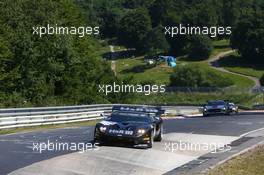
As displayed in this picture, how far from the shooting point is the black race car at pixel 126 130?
1783cm

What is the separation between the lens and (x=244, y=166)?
47.5 feet

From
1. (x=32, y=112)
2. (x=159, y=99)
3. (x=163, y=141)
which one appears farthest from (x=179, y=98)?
(x=163, y=141)

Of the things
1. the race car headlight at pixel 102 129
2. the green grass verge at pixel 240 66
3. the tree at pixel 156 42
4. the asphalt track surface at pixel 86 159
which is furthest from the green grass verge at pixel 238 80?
the asphalt track surface at pixel 86 159

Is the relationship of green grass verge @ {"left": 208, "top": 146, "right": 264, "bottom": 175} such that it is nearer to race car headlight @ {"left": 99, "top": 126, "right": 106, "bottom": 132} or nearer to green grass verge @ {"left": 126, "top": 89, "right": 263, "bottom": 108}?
race car headlight @ {"left": 99, "top": 126, "right": 106, "bottom": 132}

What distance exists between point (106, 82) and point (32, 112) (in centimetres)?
2781

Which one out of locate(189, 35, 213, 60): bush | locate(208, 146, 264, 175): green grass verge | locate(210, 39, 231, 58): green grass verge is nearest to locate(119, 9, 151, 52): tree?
locate(189, 35, 213, 60): bush

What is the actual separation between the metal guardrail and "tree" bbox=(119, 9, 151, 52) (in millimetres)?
95111

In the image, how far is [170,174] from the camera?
43.7 ft

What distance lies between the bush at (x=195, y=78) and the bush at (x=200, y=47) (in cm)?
1027

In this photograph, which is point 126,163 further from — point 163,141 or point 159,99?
point 159,99

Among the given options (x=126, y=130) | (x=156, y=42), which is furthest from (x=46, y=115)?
(x=156, y=42)

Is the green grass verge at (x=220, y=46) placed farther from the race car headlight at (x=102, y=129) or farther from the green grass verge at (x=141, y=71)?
the race car headlight at (x=102, y=129)

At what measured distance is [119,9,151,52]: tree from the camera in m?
134

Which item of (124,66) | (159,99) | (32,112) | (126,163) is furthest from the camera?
(124,66)
